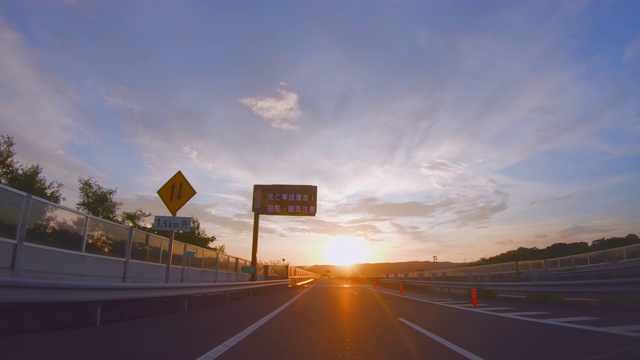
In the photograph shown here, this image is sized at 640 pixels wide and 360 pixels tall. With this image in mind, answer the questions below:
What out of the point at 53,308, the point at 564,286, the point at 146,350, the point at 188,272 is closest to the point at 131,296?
the point at 53,308

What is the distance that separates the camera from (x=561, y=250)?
83.7 m

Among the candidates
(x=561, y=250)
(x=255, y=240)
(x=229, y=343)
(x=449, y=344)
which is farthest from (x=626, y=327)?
(x=561, y=250)

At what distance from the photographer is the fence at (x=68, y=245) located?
35.6ft

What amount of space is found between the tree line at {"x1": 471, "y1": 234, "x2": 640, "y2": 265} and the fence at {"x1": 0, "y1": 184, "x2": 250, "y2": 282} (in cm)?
6204

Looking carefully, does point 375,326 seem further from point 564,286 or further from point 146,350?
point 564,286

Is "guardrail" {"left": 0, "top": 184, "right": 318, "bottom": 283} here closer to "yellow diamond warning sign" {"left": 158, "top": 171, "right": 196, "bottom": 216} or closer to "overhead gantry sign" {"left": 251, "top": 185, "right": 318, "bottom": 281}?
"yellow diamond warning sign" {"left": 158, "top": 171, "right": 196, "bottom": 216}

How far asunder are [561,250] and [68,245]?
87.7 meters

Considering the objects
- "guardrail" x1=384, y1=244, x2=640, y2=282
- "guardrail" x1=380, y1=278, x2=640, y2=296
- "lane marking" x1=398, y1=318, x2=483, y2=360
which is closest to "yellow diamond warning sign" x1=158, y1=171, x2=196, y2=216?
"lane marking" x1=398, y1=318, x2=483, y2=360

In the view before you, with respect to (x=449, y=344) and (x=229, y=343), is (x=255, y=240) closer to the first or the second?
(x=229, y=343)

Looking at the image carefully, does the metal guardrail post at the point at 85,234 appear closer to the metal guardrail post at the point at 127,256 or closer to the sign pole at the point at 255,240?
the metal guardrail post at the point at 127,256

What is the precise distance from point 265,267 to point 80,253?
32.6 metres

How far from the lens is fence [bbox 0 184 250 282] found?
35.6ft

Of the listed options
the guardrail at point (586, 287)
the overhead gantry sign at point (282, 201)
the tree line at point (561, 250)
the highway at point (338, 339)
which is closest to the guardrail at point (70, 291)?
the highway at point (338, 339)

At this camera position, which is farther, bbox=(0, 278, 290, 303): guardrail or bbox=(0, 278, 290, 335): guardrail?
bbox=(0, 278, 290, 335): guardrail
